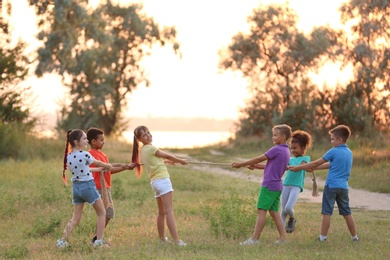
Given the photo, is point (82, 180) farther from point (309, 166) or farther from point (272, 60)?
point (272, 60)

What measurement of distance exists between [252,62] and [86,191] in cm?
3360

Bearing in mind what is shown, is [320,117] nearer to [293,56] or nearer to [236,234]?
[293,56]

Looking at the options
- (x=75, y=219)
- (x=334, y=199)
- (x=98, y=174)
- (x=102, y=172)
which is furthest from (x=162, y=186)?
(x=334, y=199)

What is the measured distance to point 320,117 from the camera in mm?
36281

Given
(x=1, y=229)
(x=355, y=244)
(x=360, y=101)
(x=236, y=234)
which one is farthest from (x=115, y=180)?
(x=360, y=101)

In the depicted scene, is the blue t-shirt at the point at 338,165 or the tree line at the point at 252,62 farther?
the tree line at the point at 252,62

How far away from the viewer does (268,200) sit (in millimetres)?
10109

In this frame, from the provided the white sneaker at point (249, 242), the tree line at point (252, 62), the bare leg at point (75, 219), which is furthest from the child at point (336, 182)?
the tree line at point (252, 62)

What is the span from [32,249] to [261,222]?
3101 millimetres

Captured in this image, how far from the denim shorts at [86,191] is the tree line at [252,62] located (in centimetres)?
1797

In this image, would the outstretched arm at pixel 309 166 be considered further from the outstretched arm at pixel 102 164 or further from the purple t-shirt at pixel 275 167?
the outstretched arm at pixel 102 164

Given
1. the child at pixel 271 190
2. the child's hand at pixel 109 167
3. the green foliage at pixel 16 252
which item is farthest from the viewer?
the child at pixel 271 190

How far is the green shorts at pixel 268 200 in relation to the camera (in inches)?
398

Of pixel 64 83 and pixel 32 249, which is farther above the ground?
pixel 64 83
